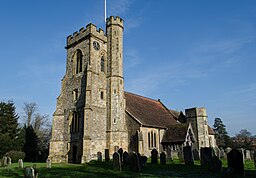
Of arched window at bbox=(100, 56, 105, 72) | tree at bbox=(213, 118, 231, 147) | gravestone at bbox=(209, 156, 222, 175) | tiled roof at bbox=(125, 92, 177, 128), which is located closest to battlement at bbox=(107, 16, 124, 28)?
arched window at bbox=(100, 56, 105, 72)

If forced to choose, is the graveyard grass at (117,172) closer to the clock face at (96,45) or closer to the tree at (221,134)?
the clock face at (96,45)

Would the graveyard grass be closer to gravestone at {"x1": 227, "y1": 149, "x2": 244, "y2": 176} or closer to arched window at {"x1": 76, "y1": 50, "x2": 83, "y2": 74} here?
gravestone at {"x1": 227, "y1": 149, "x2": 244, "y2": 176}

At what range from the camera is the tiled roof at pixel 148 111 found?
Result: 1030 inches

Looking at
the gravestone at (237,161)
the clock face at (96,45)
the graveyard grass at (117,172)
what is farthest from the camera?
the clock face at (96,45)

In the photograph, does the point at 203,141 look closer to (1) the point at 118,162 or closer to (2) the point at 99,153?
(2) the point at 99,153

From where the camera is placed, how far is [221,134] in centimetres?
5525

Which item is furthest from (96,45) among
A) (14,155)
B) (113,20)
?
(14,155)

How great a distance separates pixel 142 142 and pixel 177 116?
13.8 m

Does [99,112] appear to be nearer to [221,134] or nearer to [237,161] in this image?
[237,161]

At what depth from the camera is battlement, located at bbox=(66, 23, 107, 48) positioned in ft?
85.0

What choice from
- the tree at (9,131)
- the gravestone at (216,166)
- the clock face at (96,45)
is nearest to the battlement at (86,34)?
the clock face at (96,45)

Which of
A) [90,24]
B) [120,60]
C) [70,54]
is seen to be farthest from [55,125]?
[90,24]

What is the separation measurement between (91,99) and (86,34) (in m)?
8.12

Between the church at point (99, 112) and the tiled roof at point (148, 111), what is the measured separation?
0.59 ft
